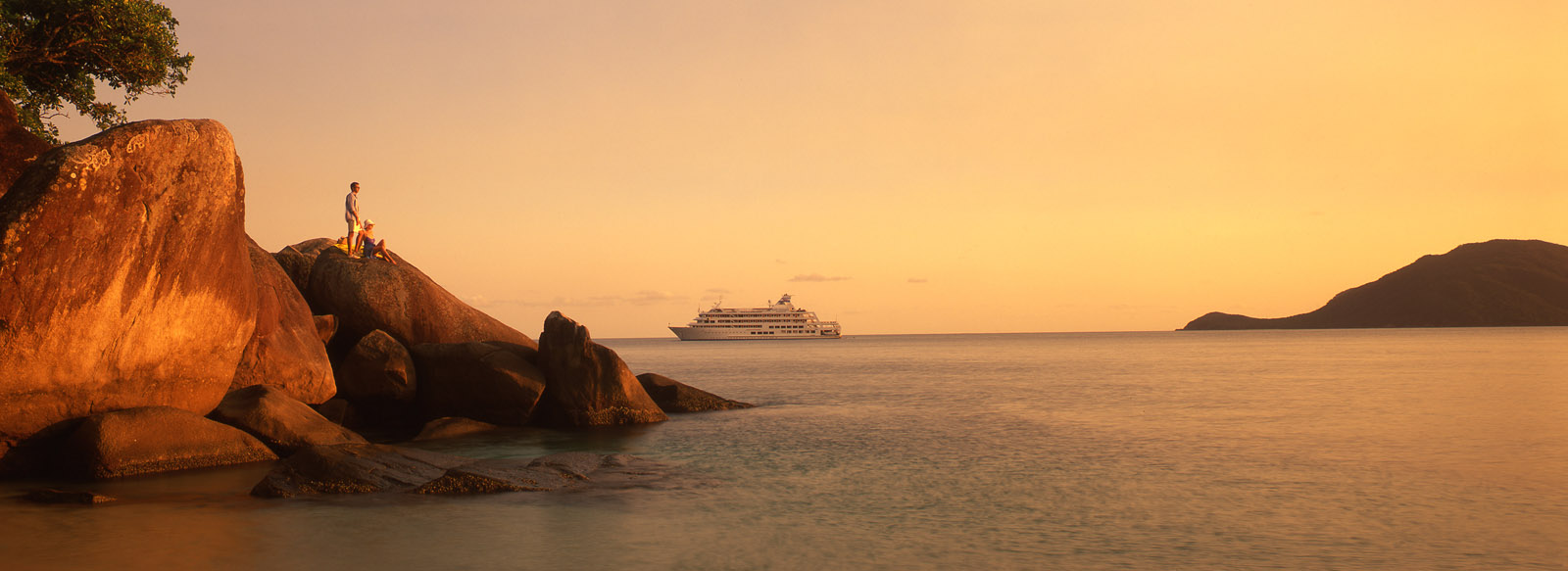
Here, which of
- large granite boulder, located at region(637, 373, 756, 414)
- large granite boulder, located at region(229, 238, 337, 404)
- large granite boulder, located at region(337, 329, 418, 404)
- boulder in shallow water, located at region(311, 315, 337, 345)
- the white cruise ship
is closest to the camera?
large granite boulder, located at region(229, 238, 337, 404)

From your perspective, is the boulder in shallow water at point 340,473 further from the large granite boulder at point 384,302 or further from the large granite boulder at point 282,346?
the large granite boulder at point 384,302

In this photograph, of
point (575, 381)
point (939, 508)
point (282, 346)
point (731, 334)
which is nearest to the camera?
point (939, 508)

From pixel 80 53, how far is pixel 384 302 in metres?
8.40

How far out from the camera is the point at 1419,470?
16.5m

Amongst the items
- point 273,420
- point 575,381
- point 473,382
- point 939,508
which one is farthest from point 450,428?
point 939,508

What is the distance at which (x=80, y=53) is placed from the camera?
21.1 meters

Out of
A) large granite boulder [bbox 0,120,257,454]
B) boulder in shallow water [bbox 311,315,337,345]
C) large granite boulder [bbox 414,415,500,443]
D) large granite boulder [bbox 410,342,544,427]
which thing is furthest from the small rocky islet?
large granite boulder [bbox 410,342,544,427]

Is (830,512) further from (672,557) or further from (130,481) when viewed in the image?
(130,481)

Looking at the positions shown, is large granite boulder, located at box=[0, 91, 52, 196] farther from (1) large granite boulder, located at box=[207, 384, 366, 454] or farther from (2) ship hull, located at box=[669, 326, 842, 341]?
(2) ship hull, located at box=[669, 326, 842, 341]

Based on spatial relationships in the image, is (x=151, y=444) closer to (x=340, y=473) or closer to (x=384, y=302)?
(x=340, y=473)

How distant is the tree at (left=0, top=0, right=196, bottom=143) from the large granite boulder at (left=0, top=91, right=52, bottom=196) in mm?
4263

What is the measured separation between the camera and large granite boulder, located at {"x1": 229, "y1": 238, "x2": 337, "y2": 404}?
1780 cm

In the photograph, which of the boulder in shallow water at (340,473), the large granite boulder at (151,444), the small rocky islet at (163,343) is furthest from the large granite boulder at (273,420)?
the boulder in shallow water at (340,473)

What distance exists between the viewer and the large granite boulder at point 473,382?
22016 mm
